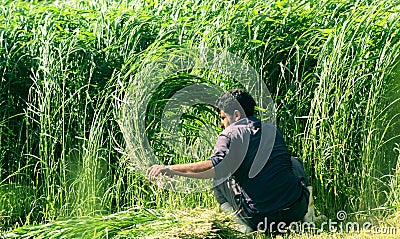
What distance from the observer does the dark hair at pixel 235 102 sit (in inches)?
199

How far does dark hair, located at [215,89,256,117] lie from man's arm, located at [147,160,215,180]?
526 millimetres

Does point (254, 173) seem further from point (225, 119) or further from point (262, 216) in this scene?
point (225, 119)

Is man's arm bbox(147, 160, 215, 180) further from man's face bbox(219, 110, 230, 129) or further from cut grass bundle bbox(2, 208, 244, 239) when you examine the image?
man's face bbox(219, 110, 230, 129)

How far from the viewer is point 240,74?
5590 mm

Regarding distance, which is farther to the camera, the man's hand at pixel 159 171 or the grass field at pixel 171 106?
the grass field at pixel 171 106

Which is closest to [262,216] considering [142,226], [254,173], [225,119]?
[254,173]

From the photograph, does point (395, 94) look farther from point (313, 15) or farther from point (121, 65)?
point (121, 65)

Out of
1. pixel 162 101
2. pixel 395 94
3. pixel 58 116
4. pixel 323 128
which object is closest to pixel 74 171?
pixel 58 116

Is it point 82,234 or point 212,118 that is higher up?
point 212,118

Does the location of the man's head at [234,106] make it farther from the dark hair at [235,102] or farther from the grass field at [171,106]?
the grass field at [171,106]

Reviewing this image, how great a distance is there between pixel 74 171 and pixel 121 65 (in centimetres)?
96

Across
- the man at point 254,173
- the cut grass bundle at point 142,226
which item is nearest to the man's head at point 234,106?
the man at point 254,173

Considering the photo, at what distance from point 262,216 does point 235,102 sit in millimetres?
818

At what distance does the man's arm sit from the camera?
4.60 metres
